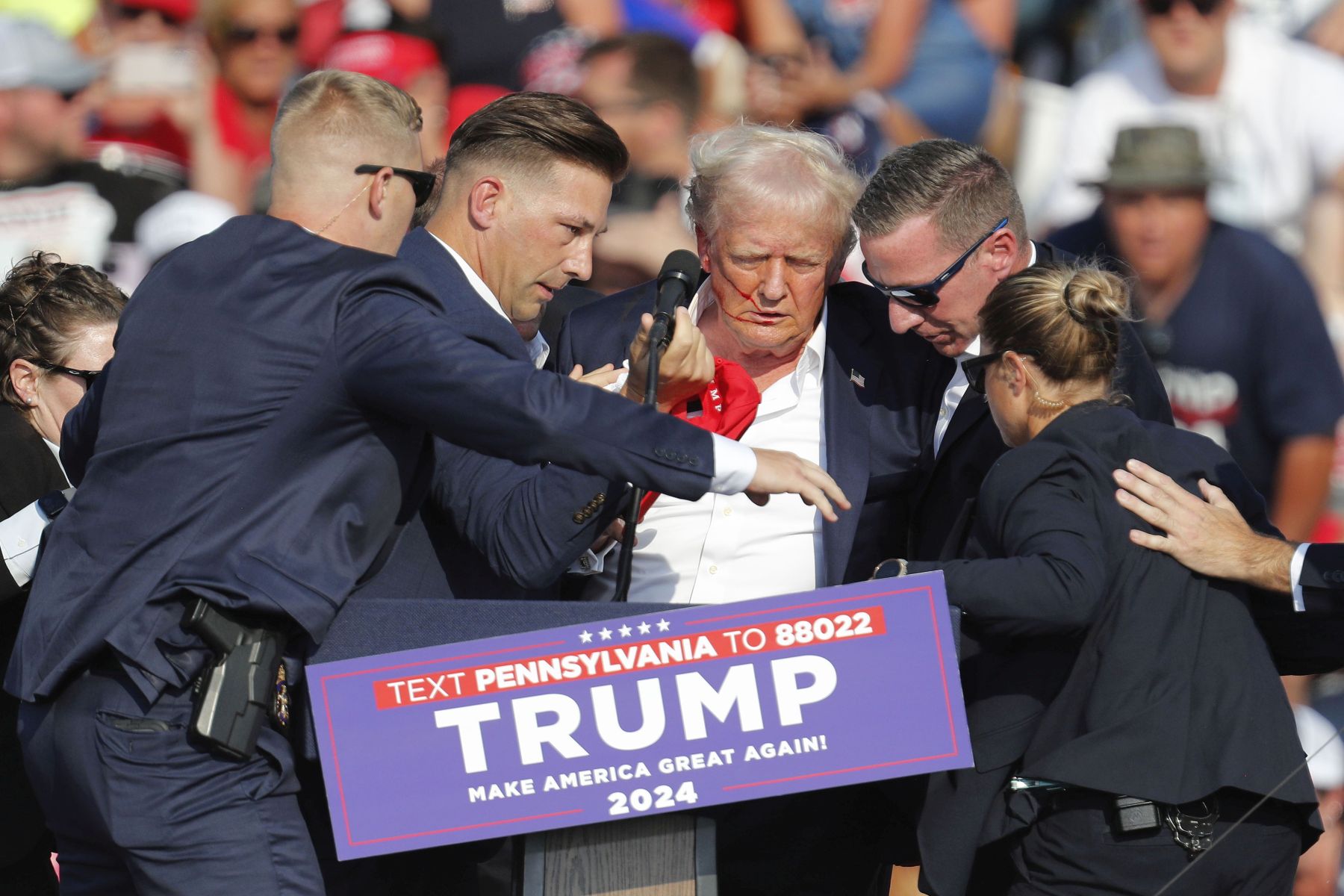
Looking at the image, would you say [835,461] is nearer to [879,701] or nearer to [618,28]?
[879,701]

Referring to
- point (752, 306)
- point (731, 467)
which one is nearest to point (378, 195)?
point (731, 467)

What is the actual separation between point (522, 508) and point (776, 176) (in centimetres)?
110

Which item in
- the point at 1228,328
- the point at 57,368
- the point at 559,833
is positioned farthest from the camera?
the point at 1228,328

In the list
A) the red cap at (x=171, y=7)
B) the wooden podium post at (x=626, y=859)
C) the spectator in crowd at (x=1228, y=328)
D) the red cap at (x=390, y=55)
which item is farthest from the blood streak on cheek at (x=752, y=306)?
the red cap at (x=171, y=7)

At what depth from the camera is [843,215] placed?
364 cm

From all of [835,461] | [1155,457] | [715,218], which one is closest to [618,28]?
[715,218]

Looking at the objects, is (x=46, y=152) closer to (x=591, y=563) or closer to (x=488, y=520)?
(x=591, y=563)

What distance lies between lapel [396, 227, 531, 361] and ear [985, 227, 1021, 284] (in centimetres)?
121

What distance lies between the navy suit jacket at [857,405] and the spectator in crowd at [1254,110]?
6.91ft

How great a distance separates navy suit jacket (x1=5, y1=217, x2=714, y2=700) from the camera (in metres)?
2.55

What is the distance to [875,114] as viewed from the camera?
232 inches

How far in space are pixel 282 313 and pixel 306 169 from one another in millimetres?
356

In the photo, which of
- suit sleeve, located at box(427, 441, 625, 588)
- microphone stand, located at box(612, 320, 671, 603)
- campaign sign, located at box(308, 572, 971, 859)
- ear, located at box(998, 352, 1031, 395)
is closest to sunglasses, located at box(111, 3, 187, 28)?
suit sleeve, located at box(427, 441, 625, 588)

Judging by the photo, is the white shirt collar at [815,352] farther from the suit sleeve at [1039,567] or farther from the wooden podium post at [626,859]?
the wooden podium post at [626,859]
